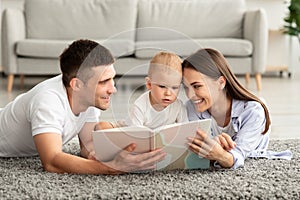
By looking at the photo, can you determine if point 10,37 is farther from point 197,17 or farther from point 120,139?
point 120,139

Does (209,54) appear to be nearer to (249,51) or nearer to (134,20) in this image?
(249,51)

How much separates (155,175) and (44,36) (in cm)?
330

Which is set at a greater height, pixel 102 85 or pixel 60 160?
pixel 102 85

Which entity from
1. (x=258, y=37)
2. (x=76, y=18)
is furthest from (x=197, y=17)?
(x=76, y=18)

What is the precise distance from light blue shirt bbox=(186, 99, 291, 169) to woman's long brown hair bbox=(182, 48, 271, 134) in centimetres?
2

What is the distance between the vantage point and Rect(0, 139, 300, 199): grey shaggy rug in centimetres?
159

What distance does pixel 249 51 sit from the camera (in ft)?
15.1

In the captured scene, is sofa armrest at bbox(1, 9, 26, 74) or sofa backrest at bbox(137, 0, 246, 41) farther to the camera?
sofa backrest at bbox(137, 0, 246, 41)

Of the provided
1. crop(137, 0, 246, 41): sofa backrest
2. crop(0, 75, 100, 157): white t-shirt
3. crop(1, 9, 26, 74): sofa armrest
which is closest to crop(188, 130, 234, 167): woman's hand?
crop(0, 75, 100, 157): white t-shirt

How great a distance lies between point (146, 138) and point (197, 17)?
11.2 feet

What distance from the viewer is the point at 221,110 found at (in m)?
2.04

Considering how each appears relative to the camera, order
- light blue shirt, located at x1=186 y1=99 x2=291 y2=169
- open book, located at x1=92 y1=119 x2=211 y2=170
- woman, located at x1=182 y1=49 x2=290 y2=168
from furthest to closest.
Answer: light blue shirt, located at x1=186 y1=99 x2=291 y2=169, woman, located at x1=182 y1=49 x2=290 y2=168, open book, located at x1=92 y1=119 x2=211 y2=170

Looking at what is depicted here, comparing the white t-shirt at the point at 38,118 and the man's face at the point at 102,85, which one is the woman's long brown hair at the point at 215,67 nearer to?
the man's face at the point at 102,85

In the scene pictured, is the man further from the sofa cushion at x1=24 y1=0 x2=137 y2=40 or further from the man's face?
the sofa cushion at x1=24 y1=0 x2=137 y2=40
